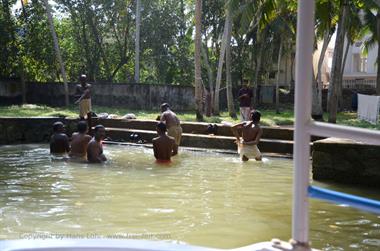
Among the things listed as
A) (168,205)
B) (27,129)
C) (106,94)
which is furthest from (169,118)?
(106,94)

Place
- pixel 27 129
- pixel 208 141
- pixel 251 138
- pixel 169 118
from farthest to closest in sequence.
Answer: pixel 27 129 < pixel 208 141 < pixel 169 118 < pixel 251 138

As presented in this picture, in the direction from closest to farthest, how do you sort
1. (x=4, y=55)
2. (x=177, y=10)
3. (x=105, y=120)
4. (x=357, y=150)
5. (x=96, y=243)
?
(x=96, y=243) < (x=357, y=150) < (x=105, y=120) < (x=4, y=55) < (x=177, y=10)

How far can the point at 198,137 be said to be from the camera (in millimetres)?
15562

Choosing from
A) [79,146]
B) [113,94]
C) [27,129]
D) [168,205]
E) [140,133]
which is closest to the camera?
[168,205]

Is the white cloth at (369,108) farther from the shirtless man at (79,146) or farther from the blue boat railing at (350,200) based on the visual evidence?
the blue boat railing at (350,200)

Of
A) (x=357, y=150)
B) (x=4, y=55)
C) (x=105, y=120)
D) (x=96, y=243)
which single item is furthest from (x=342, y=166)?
(x=4, y=55)

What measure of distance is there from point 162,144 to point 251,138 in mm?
2282

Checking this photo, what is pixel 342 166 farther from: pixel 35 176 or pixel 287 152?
pixel 35 176

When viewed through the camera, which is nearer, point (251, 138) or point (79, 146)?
point (79, 146)

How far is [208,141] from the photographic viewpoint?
604 inches

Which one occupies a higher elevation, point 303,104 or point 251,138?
point 303,104

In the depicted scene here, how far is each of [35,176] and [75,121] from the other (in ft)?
24.2

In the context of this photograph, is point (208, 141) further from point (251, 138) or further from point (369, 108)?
point (369, 108)

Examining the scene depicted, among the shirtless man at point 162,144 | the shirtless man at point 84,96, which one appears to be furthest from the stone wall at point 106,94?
the shirtless man at point 162,144
